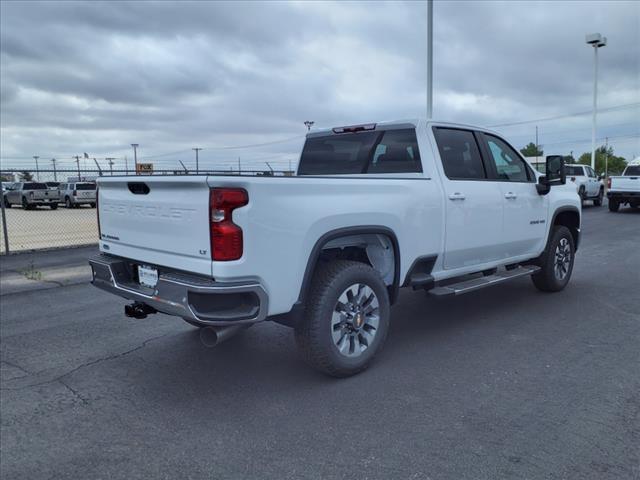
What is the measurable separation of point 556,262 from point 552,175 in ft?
4.08

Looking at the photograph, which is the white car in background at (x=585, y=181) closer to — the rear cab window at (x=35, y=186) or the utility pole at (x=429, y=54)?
the utility pole at (x=429, y=54)

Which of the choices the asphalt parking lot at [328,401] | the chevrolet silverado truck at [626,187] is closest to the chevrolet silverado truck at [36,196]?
the asphalt parking lot at [328,401]

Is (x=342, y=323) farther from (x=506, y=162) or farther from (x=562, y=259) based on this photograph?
(x=562, y=259)

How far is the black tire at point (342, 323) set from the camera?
12.6ft

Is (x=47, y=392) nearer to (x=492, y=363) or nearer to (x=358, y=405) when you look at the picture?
(x=358, y=405)

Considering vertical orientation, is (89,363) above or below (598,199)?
below

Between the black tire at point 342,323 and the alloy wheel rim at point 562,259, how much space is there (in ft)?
11.2

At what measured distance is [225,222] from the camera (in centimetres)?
332

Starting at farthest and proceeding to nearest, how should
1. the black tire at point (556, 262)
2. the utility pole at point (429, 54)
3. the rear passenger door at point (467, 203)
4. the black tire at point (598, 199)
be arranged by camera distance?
1. the black tire at point (598, 199)
2. the utility pole at point (429, 54)
3. the black tire at point (556, 262)
4. the rear passenger door at point (467, 203)

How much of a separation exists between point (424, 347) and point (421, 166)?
1655 millimetres

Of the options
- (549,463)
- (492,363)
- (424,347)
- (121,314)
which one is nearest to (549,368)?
(492,363)

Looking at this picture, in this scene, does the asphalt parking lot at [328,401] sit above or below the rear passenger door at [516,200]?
below

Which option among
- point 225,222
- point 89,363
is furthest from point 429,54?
point 225,222

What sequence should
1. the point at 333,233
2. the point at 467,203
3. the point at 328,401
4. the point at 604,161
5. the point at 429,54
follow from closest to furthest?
the point at 328,401 → the point at 333,233 → the point at 467,203 → the point at 429,54 → the point at 604,161
